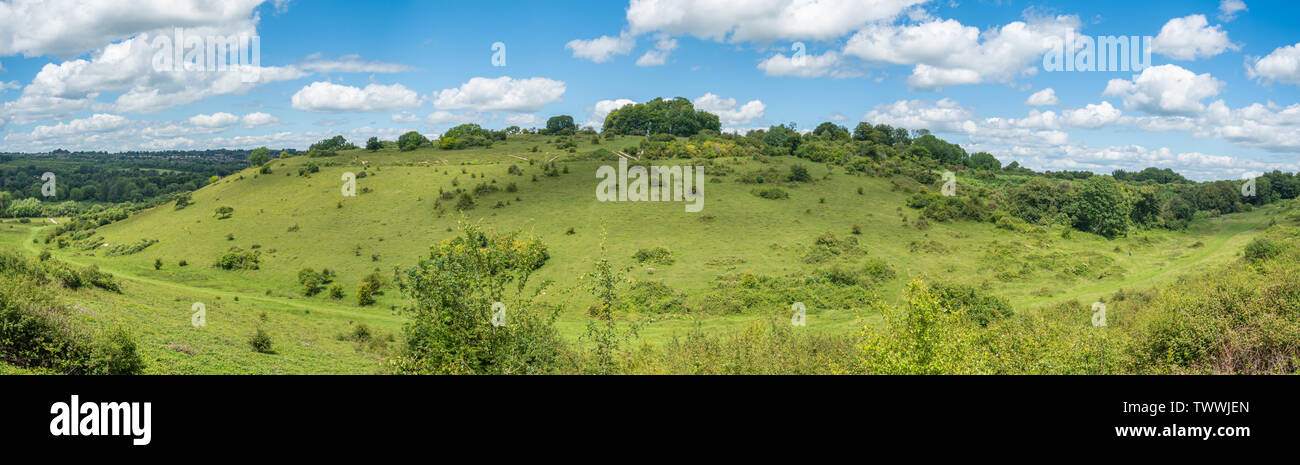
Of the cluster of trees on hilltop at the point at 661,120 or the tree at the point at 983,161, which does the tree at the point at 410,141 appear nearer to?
the cluster of trees on hilltop at the point at 661,120

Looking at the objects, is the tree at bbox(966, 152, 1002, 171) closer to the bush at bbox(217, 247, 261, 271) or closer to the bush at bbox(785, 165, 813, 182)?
the bush at bbox(785, 165, 813, 182)

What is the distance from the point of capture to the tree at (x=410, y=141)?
12838 centimetres

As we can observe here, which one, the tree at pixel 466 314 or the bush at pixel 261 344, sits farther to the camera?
the bush at pixel 261 344

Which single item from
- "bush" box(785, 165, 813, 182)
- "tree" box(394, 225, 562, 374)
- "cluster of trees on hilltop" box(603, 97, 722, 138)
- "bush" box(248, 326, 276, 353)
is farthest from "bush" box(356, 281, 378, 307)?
"cluster of trees on hilltop" box(603, 97, 722, 138)

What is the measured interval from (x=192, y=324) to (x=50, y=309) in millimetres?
15234

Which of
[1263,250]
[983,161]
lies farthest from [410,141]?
[983,161]

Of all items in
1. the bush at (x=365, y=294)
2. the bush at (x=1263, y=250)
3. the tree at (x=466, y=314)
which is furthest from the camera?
the bush at (x=365, y=294)

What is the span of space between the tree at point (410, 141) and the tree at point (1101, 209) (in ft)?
386

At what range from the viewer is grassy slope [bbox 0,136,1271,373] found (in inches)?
1484

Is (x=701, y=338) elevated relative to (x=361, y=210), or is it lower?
lower

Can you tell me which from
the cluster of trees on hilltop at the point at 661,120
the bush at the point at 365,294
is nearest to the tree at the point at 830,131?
the cluster of trees on hilltop at the point at 661,120

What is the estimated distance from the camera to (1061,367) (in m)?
20.7
